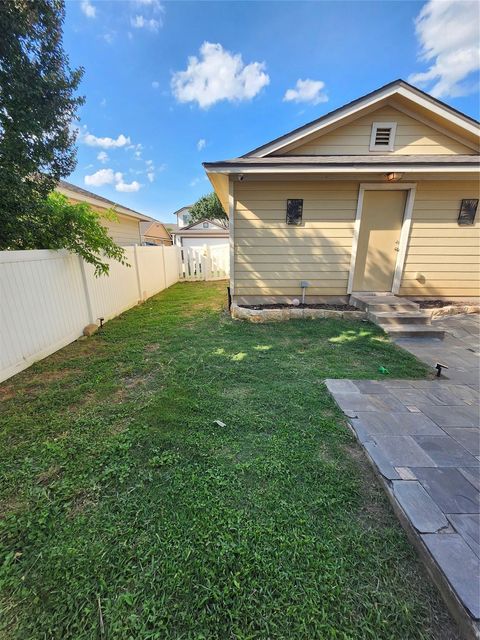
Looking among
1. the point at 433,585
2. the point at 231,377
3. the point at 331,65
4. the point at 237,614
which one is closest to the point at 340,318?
the point at 231,377

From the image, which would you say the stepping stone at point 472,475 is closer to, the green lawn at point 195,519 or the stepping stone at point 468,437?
the stepping stone at point 468,437

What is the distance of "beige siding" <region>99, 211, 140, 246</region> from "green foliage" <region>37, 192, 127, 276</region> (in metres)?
6.79

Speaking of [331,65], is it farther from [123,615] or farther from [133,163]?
[133,163]

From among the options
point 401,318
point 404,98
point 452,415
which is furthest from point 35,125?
point 404,98

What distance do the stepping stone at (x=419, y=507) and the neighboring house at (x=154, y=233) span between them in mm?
15797

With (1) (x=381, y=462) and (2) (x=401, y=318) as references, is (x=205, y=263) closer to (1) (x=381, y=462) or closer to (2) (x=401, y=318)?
(2) (x=401, y=318)

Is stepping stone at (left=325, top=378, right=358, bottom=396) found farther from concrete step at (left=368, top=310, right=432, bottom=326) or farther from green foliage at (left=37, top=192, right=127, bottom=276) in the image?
green foliage at (left=37, top=192, right=127, bottom=276)

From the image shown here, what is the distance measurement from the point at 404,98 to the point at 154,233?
19.5 meters

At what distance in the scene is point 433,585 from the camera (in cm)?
121

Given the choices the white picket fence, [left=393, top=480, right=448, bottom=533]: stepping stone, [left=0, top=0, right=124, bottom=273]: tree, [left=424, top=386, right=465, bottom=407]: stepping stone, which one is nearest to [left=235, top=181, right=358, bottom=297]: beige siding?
[left=0, top=0, right=124, bottom=273]: tree

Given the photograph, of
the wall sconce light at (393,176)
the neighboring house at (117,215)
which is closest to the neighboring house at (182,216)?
the neighboring house at (117,215)

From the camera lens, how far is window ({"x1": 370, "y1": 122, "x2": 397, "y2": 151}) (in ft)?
18.5

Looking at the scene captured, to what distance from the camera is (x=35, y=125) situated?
11.2 ft

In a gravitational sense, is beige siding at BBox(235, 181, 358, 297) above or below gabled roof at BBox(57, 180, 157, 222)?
below
